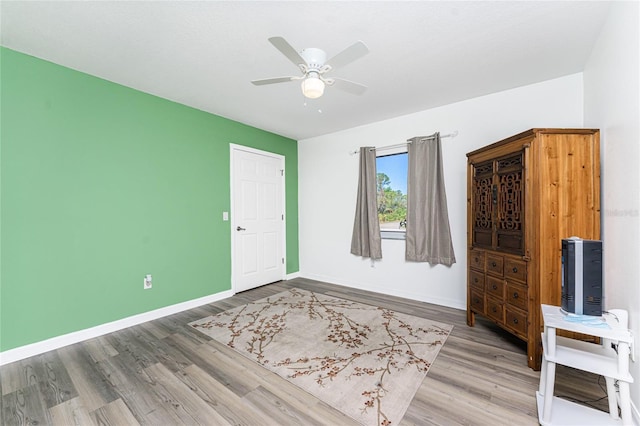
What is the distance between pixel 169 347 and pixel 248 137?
117 inches

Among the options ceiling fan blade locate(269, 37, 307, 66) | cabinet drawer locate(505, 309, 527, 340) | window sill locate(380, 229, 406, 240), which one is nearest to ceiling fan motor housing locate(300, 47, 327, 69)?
ceiling fan blade locate(269, 37, 307, 66)

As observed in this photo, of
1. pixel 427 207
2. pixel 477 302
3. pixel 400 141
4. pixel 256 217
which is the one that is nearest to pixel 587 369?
pixel 477 302

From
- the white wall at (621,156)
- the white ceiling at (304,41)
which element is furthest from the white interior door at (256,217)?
the white wall at (621,156)

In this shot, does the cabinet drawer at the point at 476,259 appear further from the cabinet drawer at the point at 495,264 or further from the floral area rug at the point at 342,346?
the floral area rug at the point at 342,346

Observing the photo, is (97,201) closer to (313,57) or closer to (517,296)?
(313,57)

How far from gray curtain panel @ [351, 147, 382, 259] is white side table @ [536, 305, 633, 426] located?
2461 mm

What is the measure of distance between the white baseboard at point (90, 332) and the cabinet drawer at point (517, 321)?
338 centimetres

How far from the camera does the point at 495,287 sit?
8.16 feet

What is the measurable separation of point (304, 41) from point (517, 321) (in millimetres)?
2861

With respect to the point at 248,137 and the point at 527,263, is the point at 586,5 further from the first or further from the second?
the point at 248,137

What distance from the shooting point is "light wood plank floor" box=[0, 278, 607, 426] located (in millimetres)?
1604

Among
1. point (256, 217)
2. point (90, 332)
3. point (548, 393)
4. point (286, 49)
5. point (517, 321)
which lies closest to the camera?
point (548, 393)

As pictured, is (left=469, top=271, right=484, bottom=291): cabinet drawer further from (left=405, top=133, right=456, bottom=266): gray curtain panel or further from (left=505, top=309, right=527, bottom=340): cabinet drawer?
(left=405, top=133, right=456, bottom=266): gray curtain panel

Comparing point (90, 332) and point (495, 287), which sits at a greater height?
point (495, 287)
